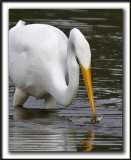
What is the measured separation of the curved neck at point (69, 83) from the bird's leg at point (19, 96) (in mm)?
737

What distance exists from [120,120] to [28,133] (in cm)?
115

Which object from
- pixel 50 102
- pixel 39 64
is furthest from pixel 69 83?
pixel 50 102

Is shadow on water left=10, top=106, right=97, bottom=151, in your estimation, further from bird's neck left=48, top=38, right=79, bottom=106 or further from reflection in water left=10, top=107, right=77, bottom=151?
bird's neck left=48, top=38, right=79, bottom=106

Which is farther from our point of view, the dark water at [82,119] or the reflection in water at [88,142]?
the dark water at [82,119]

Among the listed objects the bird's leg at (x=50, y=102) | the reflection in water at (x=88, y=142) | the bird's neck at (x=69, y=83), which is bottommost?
the reflection in water at (x=88, y=142)

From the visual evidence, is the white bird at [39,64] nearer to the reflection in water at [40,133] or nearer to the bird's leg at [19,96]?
the bird's leg at [19,96]

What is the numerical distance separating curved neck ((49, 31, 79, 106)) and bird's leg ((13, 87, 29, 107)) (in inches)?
29.0

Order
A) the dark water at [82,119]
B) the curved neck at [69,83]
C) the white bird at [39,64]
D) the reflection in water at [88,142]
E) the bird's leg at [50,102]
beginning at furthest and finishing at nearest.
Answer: the bird's leg at [50,102], the white bird at [39,64], the curved neck at [69,83], the dark water at [82,119], the reflection in water at [88,142]

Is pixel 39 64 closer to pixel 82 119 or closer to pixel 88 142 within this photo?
pixel 82 119

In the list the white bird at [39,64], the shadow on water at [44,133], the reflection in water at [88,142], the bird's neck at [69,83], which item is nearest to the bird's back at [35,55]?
the white bird at [39,64]

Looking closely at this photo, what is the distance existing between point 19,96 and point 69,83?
1.44 m

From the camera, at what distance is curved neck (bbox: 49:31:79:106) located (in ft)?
25.6

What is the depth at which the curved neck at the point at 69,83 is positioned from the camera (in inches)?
307

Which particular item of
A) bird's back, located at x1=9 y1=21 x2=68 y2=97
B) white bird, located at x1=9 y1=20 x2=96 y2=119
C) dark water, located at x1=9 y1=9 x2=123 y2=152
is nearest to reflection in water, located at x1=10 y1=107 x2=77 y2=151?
dark water, located at x1=9 y1=9 x2=123 y2=152
